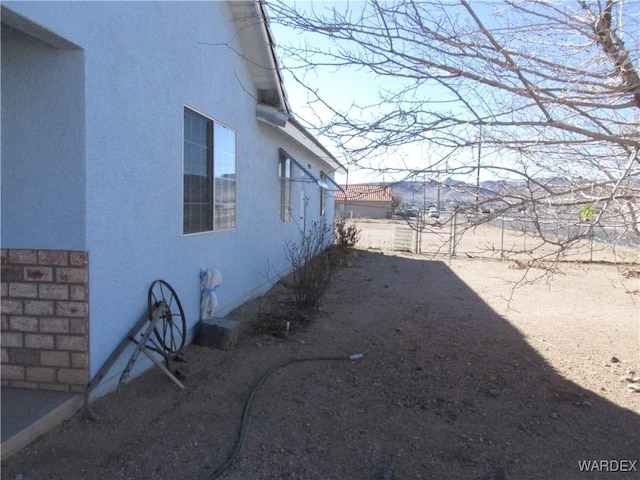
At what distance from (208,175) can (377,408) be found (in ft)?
11.1

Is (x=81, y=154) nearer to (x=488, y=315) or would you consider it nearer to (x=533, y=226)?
(x=533, y=226)

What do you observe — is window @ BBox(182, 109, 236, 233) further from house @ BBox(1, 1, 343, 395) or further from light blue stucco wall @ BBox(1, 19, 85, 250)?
light blue stucco wall @ BBox(1, 19, 85, 250)

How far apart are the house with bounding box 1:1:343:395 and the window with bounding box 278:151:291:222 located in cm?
402

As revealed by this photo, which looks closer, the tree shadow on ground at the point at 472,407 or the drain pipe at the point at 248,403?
the drain pipe at the point at 248,403

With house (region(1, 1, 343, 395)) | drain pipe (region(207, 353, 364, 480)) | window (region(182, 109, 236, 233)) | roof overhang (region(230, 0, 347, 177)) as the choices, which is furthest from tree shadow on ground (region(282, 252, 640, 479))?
roof overhang (region(230, 0, 347, 177))

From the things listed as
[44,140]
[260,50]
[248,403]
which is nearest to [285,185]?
[260,50]

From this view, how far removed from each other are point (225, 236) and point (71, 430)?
3367 millimetres

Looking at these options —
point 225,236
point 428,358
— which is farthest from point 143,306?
point 428,358

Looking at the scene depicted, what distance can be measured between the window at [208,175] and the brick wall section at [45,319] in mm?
1751

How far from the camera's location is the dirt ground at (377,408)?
2996mm

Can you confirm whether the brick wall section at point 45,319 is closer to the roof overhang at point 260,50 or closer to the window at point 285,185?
the roof overhang at point 260,50

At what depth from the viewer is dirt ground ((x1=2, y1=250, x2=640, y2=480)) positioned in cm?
300

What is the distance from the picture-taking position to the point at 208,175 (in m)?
5.67

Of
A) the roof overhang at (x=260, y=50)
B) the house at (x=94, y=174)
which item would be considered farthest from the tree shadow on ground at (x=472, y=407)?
the roof overhang at (x=260, y=50)
